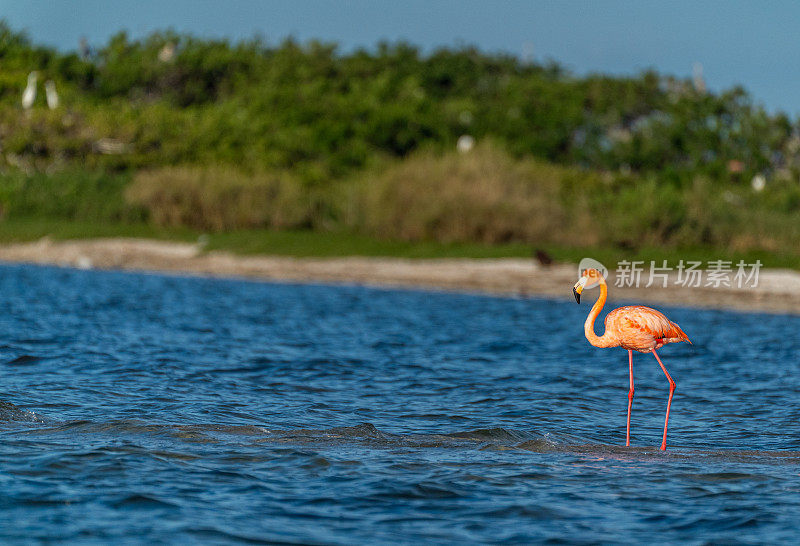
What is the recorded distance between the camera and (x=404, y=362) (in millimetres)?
13359

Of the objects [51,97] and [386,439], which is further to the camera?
[51,97]

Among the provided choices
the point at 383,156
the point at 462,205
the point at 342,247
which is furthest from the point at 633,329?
the point at 383,156

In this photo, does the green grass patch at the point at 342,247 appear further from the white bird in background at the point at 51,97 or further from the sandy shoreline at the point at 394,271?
the white bird in background at the point at 51,97

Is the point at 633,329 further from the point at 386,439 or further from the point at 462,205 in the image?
the point at 462,205

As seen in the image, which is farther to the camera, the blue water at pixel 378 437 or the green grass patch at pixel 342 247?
the green grass patch at pixel 342 247

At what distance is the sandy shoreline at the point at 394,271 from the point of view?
26.5 meters

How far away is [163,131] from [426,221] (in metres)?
18.9

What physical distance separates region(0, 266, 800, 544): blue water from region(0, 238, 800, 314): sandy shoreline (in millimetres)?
9618

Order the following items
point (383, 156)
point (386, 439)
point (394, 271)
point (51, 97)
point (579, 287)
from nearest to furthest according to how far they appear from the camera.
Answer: point (579, 287), point (386, 439), point (394, 271), point (383, 156), point (51, 97)

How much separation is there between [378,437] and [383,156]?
126ft

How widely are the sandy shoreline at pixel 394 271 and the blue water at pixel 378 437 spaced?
31.6ft

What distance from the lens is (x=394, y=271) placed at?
102ft

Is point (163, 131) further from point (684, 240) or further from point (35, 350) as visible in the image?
point (35, 350)

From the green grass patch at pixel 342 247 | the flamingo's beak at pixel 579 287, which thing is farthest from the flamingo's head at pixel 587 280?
the green grass patch at pixel 342 247
